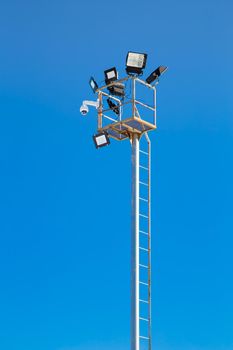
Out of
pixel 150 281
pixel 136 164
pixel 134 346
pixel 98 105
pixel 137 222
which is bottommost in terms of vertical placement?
pixel 134 346

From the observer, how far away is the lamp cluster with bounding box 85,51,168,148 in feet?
80.2

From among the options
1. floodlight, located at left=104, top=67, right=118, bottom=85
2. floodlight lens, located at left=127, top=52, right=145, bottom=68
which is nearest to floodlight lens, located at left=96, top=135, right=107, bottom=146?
floodlight, located at left=104, top=67, right=118, bottom=85

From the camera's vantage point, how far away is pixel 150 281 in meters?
23.3

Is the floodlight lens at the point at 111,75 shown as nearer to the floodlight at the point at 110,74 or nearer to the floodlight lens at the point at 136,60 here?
the floodlight at the point at 110,74

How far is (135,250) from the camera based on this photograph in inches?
913

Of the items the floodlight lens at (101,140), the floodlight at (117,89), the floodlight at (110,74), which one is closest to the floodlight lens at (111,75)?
the floodlight at (110,74)

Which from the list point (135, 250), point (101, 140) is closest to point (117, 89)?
point (101, 140)

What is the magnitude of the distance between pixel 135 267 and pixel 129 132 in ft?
14.5

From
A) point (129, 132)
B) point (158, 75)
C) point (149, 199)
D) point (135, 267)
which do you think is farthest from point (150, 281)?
point (158, 75)

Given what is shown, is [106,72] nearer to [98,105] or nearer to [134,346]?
[98,105]

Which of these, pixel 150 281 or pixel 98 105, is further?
pixel 98 105

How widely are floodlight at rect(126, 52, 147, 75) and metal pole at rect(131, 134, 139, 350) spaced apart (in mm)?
2048

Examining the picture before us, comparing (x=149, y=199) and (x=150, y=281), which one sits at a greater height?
(x=149, y=199)

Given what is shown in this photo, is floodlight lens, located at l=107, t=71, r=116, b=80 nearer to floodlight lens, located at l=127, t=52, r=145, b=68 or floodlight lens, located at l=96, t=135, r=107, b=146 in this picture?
floodlight lens, located at l=127, t=52, r=145, b=68
